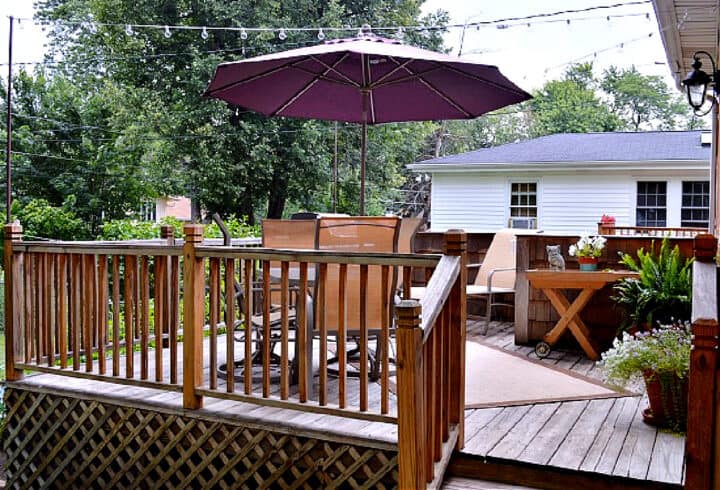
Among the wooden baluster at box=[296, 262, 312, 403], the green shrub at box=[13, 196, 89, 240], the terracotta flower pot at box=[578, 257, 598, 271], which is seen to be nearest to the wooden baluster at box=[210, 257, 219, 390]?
the wooden baluster at box=[296, 262, 312, 403]

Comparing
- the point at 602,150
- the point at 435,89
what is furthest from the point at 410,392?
the point at 602,150

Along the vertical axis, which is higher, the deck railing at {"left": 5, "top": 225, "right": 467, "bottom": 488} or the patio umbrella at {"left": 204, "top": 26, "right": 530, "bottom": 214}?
the patio umbrella at {"left": 204, "top": 26, "right": 530, "bottom": 214}

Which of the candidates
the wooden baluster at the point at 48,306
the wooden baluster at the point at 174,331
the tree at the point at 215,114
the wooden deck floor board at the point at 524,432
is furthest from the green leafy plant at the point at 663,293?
the tree at the point at 215,114

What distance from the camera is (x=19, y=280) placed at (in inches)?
163

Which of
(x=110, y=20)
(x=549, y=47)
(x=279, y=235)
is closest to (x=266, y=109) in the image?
(x=279, y=235)

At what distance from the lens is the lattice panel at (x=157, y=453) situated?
3168mm

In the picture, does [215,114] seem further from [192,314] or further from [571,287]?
[192,314]

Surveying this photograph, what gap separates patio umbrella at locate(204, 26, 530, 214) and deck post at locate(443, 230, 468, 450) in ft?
4.95

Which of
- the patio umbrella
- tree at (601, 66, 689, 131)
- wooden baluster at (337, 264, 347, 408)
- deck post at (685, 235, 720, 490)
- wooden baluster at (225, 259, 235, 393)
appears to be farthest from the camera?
tree at (601, 66, 689, 131)

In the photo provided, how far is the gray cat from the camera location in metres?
4.91

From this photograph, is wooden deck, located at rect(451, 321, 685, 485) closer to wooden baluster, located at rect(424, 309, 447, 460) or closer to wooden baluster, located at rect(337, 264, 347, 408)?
wooden baluster, located at rect(424, 309, 447, 460)

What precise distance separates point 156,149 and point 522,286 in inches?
508

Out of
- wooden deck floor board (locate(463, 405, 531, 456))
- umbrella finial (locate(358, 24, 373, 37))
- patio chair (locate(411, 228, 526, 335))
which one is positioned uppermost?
umbrella finial (locate(358, 24, 373, 37))

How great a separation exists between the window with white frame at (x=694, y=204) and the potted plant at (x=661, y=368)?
1021 centimetres
